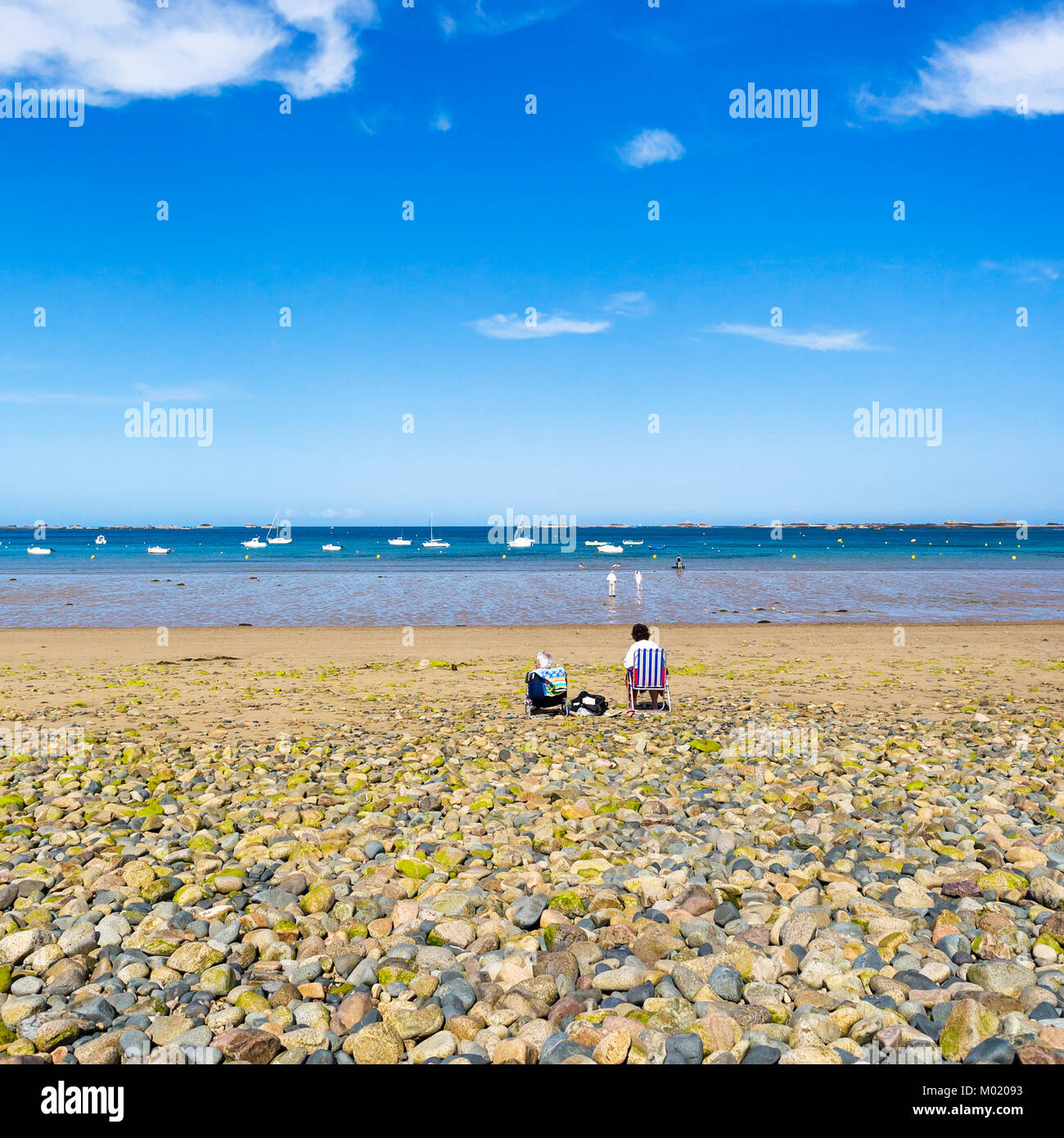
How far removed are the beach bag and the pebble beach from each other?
0.97ft

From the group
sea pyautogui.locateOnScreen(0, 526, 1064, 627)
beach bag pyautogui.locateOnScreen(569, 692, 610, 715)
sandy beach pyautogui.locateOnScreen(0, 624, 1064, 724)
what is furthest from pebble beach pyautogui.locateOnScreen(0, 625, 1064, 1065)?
sea pyautogui.locateOnScreen(0, 526, 1064, 627)

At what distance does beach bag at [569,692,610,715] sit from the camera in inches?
533

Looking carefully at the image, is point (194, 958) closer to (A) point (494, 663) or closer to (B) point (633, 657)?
(B) point (633, 657)

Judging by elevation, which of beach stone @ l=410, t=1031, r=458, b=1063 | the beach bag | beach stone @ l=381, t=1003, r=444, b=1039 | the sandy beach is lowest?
the sandy beach

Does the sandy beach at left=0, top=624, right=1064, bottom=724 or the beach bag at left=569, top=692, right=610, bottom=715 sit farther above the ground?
the beach bag at left=569, top=692, right=610, bottom=715

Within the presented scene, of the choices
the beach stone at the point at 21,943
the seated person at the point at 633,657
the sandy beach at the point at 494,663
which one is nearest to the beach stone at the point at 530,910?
the beach stone at the point at 21,943

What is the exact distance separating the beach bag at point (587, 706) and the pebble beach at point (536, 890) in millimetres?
296

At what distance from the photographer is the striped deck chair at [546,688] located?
13.2m

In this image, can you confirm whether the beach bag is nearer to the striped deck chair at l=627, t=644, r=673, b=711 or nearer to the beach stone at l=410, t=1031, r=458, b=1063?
the striped deck chair at l=627, t=644, r=673, b=711

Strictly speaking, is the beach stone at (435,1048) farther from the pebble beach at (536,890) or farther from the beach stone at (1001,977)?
the beach stone at (1001,977)
